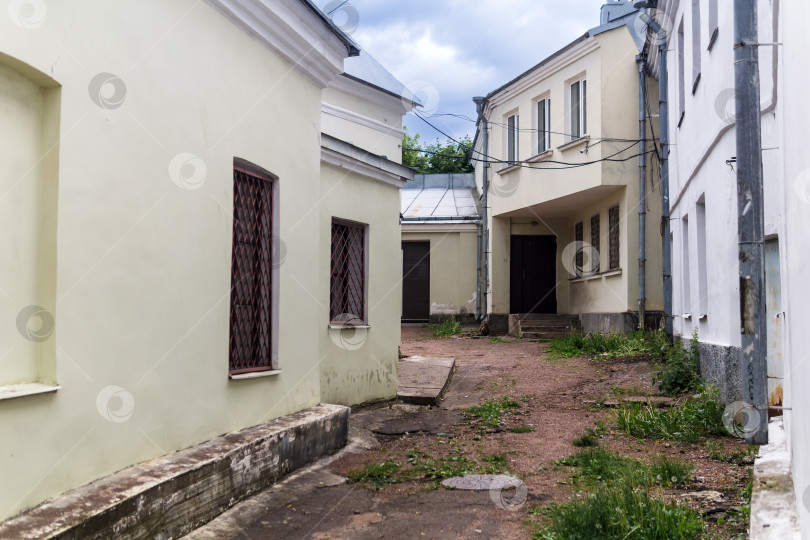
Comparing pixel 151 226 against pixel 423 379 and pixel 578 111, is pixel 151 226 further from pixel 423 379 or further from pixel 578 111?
pixel 578 111

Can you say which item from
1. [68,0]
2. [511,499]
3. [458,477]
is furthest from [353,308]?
[68,0]

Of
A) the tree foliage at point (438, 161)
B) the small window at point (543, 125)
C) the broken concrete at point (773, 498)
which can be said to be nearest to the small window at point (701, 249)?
the broken concrete at point (773, 498)

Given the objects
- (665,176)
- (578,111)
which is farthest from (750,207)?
(578,111)

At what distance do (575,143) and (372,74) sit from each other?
459 cm

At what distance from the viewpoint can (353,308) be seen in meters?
9.45

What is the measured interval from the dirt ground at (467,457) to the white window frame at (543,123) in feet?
22.2

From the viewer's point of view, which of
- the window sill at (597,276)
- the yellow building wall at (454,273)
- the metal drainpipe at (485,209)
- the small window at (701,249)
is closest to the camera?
the small window at (701,249)

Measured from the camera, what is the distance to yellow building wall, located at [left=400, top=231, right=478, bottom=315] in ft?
72.8

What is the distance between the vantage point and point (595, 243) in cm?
1788

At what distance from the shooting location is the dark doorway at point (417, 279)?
22.9m

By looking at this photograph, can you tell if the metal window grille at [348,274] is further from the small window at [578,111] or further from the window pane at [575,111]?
the window pane at [575,111]

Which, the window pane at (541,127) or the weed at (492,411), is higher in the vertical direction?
the window pane at (541,127)

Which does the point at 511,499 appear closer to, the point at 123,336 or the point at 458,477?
the point at 458,477

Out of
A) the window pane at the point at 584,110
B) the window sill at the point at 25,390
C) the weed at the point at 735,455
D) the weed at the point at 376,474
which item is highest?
the window pane at the point at 584,110
